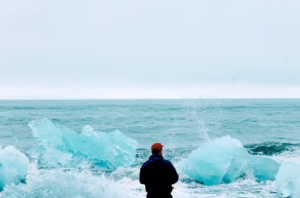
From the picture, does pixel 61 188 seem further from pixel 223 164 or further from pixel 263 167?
pixel 263 167

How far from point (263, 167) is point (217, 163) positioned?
1830mm

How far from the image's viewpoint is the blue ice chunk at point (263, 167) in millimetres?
8742

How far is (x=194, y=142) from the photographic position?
1731 centimetres

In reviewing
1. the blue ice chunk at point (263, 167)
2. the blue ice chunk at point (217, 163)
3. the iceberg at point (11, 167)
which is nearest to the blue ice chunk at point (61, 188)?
the iceberg at point (11, 167)

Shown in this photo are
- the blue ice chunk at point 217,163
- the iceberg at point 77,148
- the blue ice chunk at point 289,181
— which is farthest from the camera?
the iceberg at point 77,148

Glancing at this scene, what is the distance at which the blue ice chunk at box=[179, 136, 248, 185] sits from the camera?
8.35 m

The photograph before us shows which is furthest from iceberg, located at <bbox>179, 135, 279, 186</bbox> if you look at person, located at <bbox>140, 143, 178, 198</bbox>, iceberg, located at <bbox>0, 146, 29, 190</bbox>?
iceberg, located at <bbox>0, 146, 29, 190</bbox>

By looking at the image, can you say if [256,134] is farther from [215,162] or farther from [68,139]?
[68,139]

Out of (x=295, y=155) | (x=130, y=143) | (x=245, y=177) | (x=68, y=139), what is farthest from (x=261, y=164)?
(x=68, y=139)

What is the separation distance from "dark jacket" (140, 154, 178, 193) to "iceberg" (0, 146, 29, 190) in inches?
219

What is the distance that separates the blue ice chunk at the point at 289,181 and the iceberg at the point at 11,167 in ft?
24.8

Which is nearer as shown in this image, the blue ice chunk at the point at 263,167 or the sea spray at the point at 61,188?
the sea spray at the point at 61,188

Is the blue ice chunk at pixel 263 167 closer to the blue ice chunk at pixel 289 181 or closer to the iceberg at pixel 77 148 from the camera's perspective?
the blue ice chunk at pixel 289 181

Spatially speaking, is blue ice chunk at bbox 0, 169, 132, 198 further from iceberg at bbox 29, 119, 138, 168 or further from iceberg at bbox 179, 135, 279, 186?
iceberg at bbox 29, 119, 138, 168
